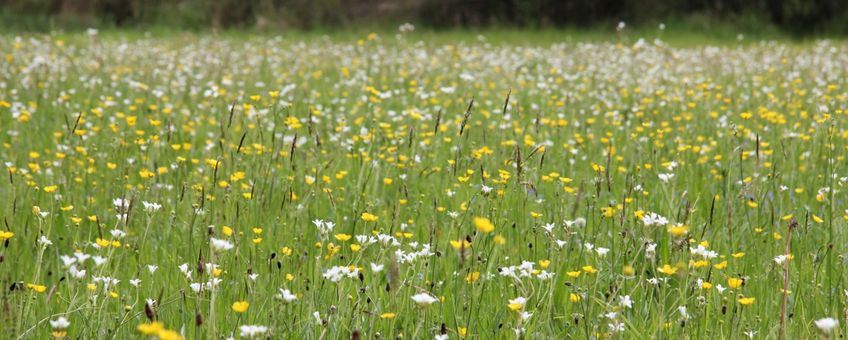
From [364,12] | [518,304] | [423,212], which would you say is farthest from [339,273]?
[364,12]

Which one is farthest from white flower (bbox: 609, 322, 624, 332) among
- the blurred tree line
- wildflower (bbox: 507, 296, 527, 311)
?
the blurred tree line

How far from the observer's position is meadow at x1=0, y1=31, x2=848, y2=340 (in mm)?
2461

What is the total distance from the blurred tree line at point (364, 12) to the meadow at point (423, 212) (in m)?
9.73

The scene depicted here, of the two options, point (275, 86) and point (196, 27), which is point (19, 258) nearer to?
point (275, 86)

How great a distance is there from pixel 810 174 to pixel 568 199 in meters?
1.45

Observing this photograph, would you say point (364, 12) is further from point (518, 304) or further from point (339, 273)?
point (518, 304)

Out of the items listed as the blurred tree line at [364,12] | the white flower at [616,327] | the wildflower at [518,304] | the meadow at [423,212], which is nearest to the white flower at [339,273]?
the meadow at [423,212]

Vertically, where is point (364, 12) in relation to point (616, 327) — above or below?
below

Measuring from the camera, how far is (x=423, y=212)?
3650mm

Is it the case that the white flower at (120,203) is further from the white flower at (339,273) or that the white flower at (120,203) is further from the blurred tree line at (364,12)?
the blurred tree line at (364,12)

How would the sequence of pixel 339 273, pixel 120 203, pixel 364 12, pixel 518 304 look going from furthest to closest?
1. pixel 364 12
2. pixel 120 203
3. pixel 339 273
4. pixel 518 304

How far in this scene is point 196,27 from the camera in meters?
18.7

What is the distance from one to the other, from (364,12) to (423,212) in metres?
16.3

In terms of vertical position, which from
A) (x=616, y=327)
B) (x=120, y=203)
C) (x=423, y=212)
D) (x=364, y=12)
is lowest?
(x=364, y=12)
